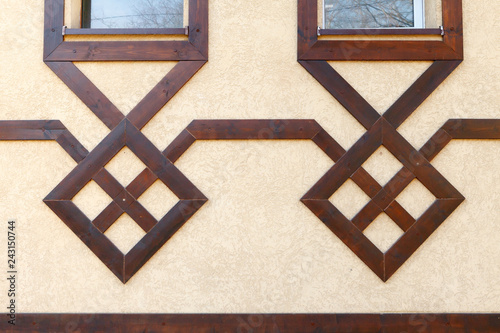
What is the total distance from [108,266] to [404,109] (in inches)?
85.9

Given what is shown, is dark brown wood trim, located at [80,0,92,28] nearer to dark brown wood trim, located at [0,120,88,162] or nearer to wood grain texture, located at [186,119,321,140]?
dark brown wood trim, located at [0,120,88,162]

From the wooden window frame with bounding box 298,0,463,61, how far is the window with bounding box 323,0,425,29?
0.18 meters

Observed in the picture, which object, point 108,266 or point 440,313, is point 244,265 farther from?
point 440,313

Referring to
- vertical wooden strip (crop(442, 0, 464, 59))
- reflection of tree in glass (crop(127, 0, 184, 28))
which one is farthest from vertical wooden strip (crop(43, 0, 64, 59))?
vertical wooden strip (crop(442, 0, 464, 59))

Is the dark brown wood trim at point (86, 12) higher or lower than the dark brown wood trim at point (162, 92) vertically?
higher

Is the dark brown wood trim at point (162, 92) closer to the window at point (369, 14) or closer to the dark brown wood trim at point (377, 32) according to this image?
the dark brown wood trim at point (377, 32)

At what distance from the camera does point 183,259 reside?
102 inches

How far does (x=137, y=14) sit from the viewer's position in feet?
9.34

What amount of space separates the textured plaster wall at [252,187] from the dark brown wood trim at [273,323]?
5cm

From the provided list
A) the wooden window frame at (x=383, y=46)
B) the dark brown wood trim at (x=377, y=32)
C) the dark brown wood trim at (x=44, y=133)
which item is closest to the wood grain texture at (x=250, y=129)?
the wooden window frame at (x=383, y=46)

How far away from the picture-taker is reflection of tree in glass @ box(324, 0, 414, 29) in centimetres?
280

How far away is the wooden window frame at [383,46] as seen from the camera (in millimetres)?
2633

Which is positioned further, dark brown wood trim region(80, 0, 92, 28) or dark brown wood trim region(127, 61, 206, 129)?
dark brown wood trim region(80, 0, 92, 28)

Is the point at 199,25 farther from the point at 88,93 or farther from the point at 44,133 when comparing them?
the point at 44,133
